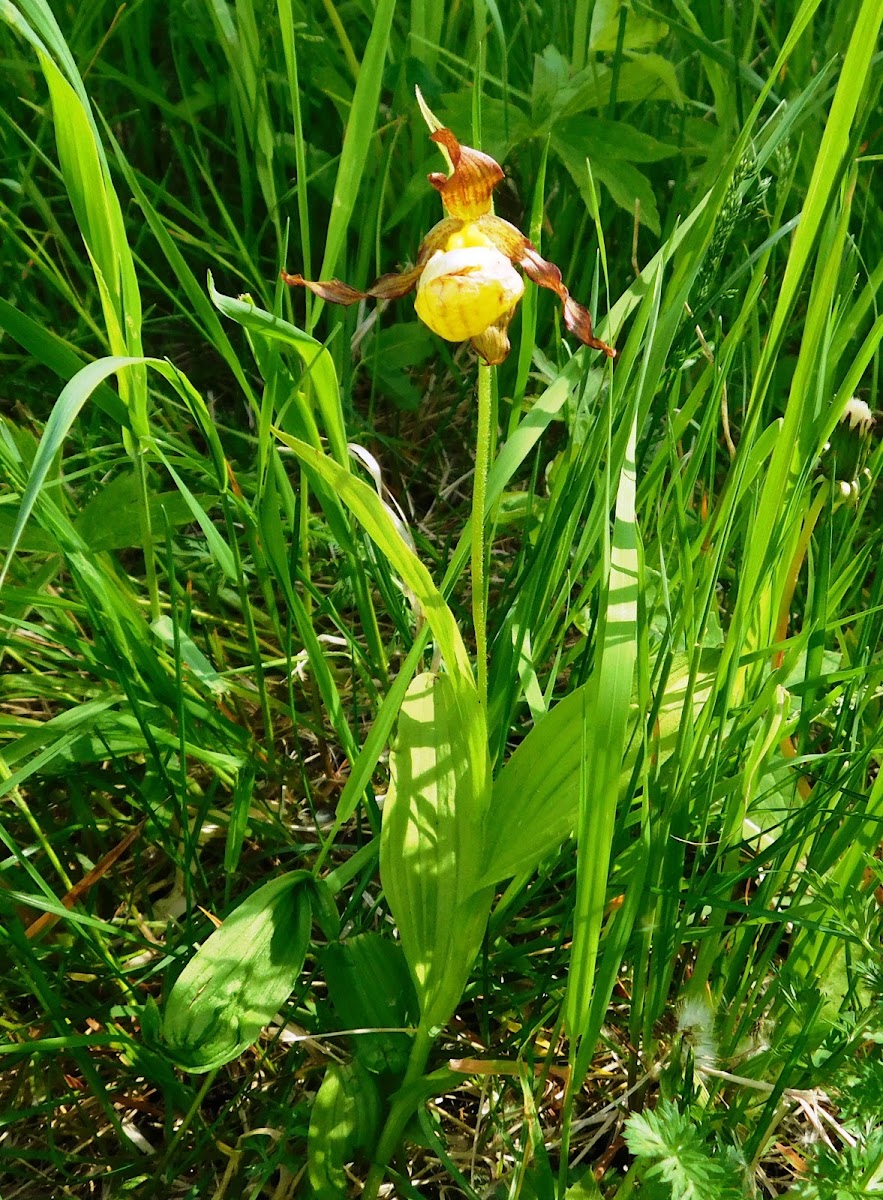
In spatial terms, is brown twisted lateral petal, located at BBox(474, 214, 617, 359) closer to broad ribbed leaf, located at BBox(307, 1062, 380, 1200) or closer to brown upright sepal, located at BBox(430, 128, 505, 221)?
brown upright sepal, located at BBox(430, 128, 505, 221)

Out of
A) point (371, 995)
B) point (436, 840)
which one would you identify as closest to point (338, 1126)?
point (371, 995)

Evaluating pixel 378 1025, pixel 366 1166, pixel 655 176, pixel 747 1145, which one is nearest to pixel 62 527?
pixel 378 1025

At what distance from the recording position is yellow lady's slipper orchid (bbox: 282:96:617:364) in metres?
0.74

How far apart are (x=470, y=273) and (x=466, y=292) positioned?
0.06 ft

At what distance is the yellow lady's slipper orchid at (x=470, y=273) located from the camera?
2.43ft

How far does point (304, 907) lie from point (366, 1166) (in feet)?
0.78

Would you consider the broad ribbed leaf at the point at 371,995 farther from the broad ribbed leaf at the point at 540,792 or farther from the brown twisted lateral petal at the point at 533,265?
the brown twisted lateral petal at the point at 533,265

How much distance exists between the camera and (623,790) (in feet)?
3.02

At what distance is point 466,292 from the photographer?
733mm

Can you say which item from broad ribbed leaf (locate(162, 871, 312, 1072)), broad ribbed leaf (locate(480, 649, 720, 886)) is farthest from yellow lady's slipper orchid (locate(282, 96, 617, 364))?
broad ribbed leaf (locate(162, 871, 312, 1072))

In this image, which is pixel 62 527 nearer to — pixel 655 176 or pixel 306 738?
pixel 306 738

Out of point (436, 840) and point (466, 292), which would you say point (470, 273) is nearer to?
point (466, 292)

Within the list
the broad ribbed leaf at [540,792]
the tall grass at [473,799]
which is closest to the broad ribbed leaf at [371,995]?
the tall grass at [473,799]

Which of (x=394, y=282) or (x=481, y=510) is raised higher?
(x=394, y=282)
